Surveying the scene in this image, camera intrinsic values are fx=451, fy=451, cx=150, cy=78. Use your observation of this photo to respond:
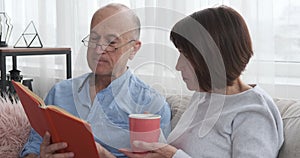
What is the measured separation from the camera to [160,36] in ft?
3.68

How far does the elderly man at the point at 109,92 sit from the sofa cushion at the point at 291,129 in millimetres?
343

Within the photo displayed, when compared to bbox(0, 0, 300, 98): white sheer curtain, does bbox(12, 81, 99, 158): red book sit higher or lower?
lower

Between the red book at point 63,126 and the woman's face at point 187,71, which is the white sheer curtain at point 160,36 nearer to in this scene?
the woman's face at point 187,71

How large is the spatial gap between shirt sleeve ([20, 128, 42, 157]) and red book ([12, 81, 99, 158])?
232mm

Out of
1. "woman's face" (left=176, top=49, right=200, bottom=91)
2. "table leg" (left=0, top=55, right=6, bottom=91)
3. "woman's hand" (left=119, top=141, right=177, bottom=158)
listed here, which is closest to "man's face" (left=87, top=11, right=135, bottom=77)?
"woman's face" (left=176, top=49, right=200, bottom=91)

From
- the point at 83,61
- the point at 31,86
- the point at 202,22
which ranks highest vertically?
the point at 202,22

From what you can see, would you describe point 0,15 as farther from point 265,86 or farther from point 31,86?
point 265,86

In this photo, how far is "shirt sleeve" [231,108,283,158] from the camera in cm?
108

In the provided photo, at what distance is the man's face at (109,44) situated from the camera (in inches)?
51.4

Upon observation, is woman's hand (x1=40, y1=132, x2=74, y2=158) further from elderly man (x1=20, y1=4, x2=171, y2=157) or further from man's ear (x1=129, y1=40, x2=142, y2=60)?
man's ear (x1=129, y1=40, x2=142, y2=60)

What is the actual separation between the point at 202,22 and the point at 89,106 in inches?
20.6

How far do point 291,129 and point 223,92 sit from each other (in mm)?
203

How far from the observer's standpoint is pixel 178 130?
4.22ft

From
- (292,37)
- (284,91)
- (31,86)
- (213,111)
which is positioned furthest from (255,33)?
(31,86)
